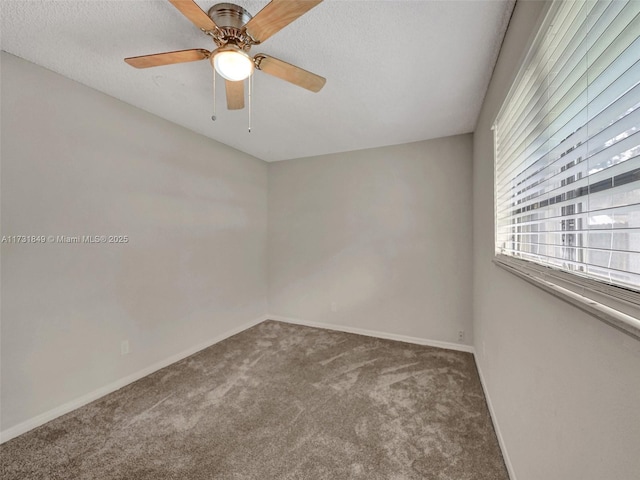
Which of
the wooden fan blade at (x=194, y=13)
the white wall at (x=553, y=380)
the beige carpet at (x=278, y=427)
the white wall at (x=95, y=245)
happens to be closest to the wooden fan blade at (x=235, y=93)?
the wooden fan blade at (x=194, y=13)

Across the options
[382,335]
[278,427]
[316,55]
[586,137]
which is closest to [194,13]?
[316,55]

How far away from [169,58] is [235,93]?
40cm

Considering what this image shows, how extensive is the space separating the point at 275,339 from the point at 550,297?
117 inches

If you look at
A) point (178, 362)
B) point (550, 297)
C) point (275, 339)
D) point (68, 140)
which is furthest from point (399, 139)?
point (178, 362)

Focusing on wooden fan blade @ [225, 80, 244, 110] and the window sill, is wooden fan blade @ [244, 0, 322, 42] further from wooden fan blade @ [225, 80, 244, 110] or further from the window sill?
the window sill

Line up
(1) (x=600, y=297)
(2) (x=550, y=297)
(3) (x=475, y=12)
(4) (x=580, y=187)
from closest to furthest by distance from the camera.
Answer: (1) (x=600, y=297) → (4) (x=580, y=187) → (2) (x=550, y=297) → (3) (x=475, y=12)

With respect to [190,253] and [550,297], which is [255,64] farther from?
[190,253]

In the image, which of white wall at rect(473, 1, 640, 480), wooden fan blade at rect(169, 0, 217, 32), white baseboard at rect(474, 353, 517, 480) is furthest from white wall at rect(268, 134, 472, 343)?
wooden fan blade at rect(169, 0, 217, 32)

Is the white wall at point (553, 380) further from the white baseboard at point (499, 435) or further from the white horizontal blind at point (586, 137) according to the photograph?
the white horizontal blind at point (586, 137)

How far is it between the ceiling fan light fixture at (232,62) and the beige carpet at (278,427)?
2207mm

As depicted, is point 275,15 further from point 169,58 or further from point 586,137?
point 586,137

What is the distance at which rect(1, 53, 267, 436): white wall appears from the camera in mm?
1788

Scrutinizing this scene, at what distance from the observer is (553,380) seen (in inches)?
35.9

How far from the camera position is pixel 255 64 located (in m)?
1.56
